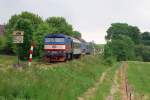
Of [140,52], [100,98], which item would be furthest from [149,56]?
[100,98]

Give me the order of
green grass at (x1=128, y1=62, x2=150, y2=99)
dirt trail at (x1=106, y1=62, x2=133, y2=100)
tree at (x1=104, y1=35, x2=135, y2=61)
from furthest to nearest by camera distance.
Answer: tree at (x1=104, y1=35, x2=135, y2=61), green grass at (x1=128, y1=62, x2=150, y2=99), dirt trail at (x1=106, y1=62, x2=133, y2=100)

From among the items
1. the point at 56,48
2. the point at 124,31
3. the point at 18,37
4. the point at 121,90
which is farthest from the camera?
the point at 124,31

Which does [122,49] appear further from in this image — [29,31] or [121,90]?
[121,90]

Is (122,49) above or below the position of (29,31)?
below

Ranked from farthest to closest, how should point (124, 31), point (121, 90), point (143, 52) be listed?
point (124, 31) < point (143, 52) < point (121, 90)

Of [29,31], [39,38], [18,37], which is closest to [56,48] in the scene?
[18,37]

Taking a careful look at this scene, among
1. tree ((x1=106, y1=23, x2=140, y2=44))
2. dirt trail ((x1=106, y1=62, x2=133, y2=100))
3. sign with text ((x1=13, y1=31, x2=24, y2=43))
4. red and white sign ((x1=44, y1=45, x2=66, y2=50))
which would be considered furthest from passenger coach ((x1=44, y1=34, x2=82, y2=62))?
tree ((x1=106, y1=23, x2=140, y2=44))

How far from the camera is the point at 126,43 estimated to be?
11800cm

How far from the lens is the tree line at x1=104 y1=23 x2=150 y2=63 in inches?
4345

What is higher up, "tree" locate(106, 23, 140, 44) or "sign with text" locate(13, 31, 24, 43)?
"tree" locate(106, 23, 140, 44)

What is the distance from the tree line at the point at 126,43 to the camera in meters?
110

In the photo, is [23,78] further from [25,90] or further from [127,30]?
[127,30]

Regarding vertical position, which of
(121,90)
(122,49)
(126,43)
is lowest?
(121,90)

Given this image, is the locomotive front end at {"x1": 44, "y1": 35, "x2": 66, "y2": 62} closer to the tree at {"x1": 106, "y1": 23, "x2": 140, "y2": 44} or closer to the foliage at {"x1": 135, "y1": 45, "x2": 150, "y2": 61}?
the foliage at {"x1": 135, "y1": 45, "x2": 150, "y2": 61}
